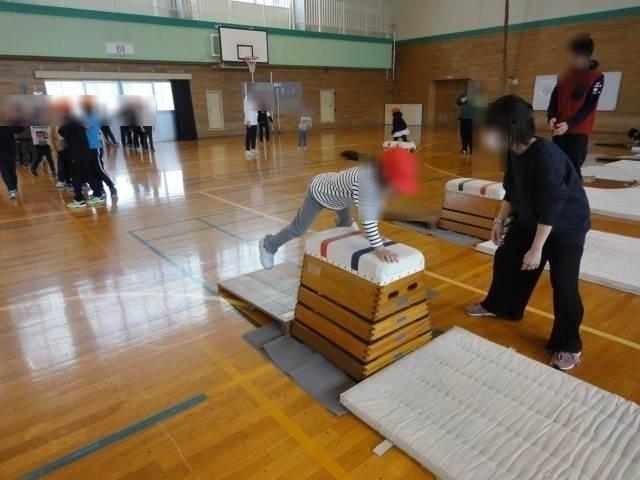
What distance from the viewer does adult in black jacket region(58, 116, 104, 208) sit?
19.2 feet

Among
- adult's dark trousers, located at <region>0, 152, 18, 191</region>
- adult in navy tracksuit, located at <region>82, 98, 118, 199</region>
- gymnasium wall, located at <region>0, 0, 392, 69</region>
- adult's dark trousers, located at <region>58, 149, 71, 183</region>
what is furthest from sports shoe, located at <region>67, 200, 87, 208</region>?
gymnasium wall, located at <region>0, 0, 392, 69</region>

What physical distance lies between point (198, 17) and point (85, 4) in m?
3.52

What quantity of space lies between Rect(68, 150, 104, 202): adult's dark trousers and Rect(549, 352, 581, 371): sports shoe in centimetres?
623

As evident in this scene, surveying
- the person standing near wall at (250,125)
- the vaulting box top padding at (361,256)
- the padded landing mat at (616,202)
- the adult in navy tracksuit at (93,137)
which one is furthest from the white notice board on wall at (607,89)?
the vaulting box top padding at (361,256)

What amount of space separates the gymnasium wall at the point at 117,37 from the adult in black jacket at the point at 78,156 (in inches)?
333

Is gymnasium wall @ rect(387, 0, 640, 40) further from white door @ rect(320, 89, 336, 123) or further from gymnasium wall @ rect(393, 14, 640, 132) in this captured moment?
white door @ rect(320, 89, 336, 123)

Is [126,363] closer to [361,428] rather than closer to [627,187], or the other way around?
[361,428]

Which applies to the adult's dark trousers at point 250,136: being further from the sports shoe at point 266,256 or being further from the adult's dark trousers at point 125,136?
the sports shoe at point 266,256

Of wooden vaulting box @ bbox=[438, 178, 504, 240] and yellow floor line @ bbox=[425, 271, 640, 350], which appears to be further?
wooden vaulting box @ bbox=[438, 178, 504, 240]

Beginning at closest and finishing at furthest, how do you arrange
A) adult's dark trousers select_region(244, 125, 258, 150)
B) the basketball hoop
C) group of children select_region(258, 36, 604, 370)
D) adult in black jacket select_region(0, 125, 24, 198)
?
group of children select_region(258, 36, 604, 370) < adult in black jacket select_region(0, 125, 24, 198) < adult's dark trousers select_region(244, 125, 258, 150) < the basketball hoop

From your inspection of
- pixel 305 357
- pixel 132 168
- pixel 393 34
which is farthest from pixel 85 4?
pixel 305 357

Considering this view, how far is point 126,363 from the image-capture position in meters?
2.51

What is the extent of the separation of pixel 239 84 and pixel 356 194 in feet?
51.1

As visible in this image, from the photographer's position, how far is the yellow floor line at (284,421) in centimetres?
178
